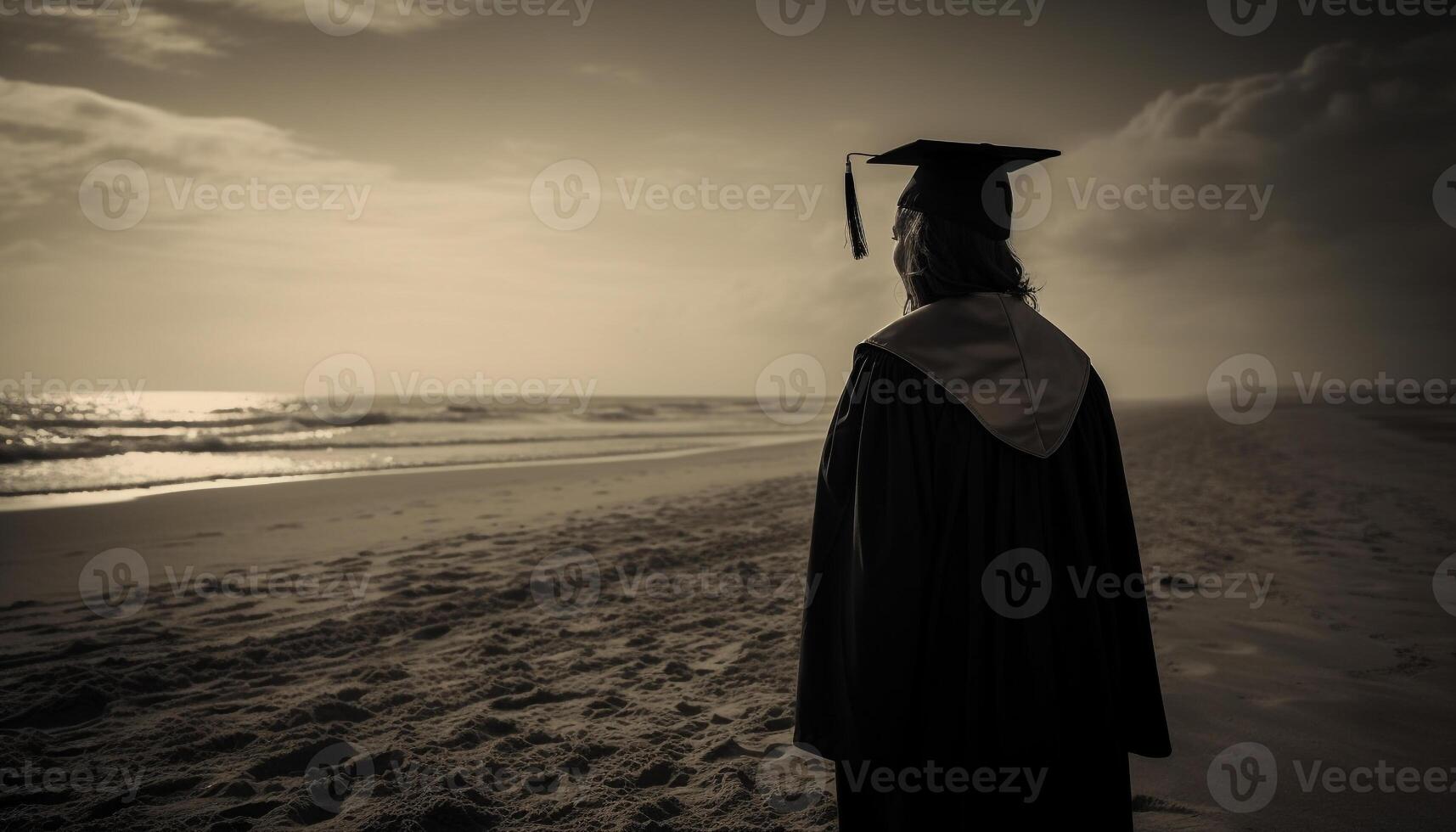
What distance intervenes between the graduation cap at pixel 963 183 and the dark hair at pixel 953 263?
0.12 feet

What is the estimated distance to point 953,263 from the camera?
6.65ft

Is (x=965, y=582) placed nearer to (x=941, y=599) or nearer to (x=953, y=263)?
(x=941, y=599)

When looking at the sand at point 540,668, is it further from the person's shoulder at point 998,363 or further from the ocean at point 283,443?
the ocean at point 283,443

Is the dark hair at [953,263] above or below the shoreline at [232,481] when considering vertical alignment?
above

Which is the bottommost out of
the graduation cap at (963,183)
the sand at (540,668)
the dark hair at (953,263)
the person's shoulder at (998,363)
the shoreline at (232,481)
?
the sand at (540,668)

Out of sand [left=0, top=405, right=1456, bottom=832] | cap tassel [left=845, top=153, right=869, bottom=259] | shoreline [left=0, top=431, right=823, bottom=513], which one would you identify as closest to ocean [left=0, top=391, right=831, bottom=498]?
shoreline [left=0, top=431, right=823, bottom=513]

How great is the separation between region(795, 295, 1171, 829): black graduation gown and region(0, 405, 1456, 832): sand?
111 centimetres

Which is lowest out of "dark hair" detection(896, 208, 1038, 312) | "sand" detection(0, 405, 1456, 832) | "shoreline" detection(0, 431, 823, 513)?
"sand" detection(0, 405, 1456, 832)

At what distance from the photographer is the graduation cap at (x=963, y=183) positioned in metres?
2.10

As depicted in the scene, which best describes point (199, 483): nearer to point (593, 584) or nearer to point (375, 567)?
point (375, 567)

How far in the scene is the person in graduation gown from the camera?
1.80m

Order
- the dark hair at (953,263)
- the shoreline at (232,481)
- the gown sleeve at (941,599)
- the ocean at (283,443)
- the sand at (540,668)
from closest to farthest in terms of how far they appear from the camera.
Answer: the gown sleeve at (941,599), the dark hair at (953,263), the sand at (540,668), the shoreline at (232,481), the ocean at (283,443)

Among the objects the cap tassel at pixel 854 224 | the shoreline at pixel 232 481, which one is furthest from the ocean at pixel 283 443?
the cap tassel at pixel 854 224

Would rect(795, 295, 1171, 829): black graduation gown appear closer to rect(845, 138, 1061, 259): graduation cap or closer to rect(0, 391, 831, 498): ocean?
rect(845, 138, 1061, 259): graduation cap
